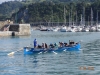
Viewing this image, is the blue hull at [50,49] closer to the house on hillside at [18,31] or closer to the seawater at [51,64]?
the seawater at [51,64]

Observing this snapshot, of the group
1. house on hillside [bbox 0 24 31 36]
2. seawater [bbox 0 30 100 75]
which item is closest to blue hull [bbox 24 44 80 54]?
seawater [bbox 0 30 100 75]

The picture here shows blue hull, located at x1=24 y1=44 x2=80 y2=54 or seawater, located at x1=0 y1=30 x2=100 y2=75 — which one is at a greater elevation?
blue hull, located at x1=24 y1=44 x2=80 y2=54

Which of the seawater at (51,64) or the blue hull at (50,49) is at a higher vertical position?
the blue hull at (50,49)

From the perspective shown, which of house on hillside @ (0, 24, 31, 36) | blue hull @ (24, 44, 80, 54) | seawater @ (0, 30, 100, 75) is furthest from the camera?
house on hillside @ (0, 24, 31, 36)

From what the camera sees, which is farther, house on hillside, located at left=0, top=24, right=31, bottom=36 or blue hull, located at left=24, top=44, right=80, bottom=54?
house on hillside, located at left=0, top=24, right=31, bottom=36

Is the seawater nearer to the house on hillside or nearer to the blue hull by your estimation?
the blue hull

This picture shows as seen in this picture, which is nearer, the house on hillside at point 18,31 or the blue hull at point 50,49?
the blue hull at point 50,49

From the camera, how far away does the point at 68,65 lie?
4431 cm

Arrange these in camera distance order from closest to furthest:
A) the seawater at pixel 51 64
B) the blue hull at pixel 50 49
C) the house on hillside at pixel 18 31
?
the seawater at pixel 51 64, the blue hull at pixel 50 49, the house on hillside at pixel 18 31

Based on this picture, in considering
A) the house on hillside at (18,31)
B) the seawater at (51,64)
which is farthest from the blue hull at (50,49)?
the house on hillside at (18,31)

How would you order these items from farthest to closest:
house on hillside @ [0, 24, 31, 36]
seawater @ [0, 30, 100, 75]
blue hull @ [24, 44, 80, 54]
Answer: house on hillside @ [0, 24, 31, 36] < blue hull @ [24, 44, 80, 54] < seawater @ [0, 30, 100, 75]

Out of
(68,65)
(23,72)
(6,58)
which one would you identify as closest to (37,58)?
(6,58)

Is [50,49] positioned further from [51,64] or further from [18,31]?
[18,31]

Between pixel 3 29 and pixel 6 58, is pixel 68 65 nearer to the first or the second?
pixel 6 58
